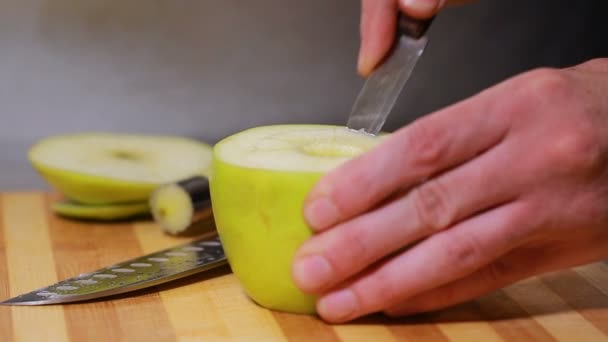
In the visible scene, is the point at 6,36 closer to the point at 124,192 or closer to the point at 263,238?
the point at 124,192

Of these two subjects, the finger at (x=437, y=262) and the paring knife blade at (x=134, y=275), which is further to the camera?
the paring knife blade at (x=134, y=275)

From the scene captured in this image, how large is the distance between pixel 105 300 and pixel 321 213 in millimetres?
285

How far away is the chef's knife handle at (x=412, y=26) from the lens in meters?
1.17

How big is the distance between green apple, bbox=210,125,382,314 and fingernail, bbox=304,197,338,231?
0.05ft

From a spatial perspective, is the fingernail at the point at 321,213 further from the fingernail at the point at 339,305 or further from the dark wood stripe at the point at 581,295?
the dark wood stripe at the point at 581,295

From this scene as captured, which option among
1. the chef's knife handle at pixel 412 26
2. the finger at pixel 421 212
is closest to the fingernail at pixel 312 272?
the finger at pixel 421 212

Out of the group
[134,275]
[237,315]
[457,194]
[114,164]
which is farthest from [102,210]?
[457,194]

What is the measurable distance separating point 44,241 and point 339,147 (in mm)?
468

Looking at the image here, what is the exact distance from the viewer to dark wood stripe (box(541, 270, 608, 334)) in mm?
1073

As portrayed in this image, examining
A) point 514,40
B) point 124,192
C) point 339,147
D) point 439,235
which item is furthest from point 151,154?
point 514,40

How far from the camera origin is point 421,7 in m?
1.15

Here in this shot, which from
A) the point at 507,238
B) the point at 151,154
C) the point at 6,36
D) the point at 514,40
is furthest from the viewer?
the point at 514,40

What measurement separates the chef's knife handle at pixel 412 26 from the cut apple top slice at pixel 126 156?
422 mm

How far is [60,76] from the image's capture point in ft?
6.05
